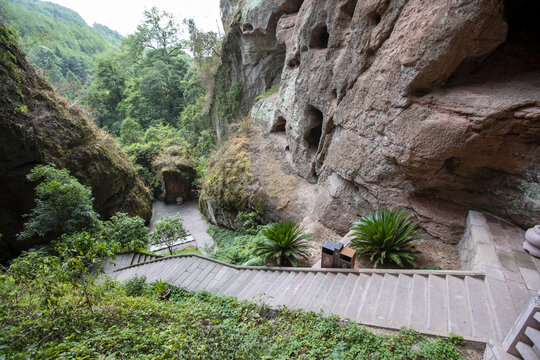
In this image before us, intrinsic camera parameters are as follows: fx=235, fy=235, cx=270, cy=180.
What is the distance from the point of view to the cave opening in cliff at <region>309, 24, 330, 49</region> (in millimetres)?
9273

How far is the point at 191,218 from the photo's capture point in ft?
57.0

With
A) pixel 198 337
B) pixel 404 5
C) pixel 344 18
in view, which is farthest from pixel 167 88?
pixel 198 337

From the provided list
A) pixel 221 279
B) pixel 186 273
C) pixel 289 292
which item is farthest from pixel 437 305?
pixel 186 273

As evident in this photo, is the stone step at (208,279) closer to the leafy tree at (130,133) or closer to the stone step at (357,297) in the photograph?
the stone step at (357,297)

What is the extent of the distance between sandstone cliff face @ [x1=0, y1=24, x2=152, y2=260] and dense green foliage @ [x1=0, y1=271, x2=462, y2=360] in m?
8.33

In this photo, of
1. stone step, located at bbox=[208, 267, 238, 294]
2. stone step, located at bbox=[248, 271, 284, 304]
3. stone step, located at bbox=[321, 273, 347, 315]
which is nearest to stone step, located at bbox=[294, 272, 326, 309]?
stone step, located at bbox=[321, 273, 347, 315]

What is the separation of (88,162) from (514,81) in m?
16.3

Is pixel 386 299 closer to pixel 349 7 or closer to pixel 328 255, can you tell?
pixel 328 255

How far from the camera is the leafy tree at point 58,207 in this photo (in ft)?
27.9

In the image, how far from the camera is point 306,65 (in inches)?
379

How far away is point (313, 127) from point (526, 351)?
8.79 metres

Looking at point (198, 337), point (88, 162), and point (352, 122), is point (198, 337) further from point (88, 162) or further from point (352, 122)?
point (88, 162)

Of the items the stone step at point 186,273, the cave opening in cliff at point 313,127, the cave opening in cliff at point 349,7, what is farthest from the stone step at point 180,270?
the cave opening in cliff at point 349,7

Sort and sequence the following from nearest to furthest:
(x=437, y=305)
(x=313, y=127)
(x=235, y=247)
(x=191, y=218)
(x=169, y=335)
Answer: (x=169, y=335) → (x=437, y=305) → (x=235, y=247) → (x=313, y=127) → (x=191, y=218)
